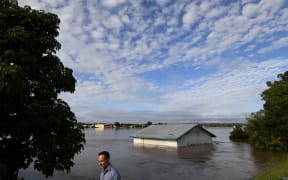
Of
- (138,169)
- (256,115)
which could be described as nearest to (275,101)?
(256,115)

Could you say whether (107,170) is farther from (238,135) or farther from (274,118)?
(238,135)

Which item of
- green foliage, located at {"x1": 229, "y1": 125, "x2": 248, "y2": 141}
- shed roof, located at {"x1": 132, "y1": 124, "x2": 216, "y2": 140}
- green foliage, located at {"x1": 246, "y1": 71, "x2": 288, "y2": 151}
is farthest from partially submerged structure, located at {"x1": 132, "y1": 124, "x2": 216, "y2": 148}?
green foliage, located at {"x1": 229, "y1": 125, "x2": 248, "y2": 141}

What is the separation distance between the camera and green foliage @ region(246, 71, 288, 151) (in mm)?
29936

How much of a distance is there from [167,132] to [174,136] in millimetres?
3268

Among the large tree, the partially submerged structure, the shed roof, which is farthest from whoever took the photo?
the shed roof

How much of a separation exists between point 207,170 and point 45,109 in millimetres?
13078

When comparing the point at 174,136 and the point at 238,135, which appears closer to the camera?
the point at 174,136

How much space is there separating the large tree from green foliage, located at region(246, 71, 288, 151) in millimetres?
26263

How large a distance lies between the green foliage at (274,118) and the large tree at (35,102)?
86.2 ft

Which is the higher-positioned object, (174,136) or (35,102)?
(35,102)

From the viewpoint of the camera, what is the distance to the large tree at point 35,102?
999 cm

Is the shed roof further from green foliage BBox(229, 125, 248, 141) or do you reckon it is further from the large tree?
the large tree

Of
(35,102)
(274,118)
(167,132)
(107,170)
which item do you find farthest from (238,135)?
(107,170)

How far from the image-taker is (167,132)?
4006cm
